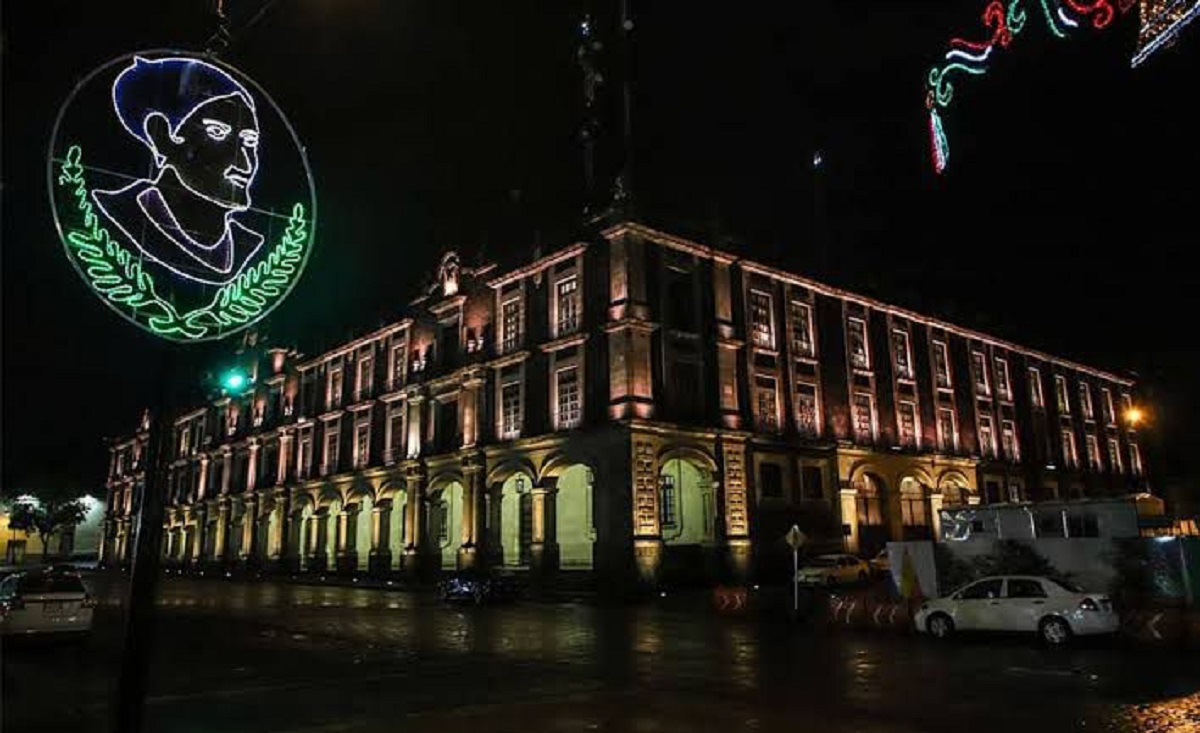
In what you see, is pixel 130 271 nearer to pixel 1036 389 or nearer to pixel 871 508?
pixel 871 508

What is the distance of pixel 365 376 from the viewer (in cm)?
5091

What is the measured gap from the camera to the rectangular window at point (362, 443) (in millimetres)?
49156

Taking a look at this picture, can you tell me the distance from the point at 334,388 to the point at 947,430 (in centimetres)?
3726

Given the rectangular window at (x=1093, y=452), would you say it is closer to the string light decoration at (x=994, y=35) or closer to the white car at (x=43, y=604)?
the string light decoration at (x=994, y=35)

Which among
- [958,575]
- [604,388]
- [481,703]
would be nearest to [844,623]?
[958,575]

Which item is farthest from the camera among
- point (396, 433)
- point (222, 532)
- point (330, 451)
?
point (222, 532)

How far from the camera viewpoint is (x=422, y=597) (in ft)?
110

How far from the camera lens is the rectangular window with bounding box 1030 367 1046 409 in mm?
52812

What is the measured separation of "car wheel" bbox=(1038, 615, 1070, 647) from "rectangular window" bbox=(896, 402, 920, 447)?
1087 inches

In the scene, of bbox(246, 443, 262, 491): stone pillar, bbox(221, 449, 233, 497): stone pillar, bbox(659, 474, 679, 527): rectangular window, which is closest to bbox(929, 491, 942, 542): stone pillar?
bbox(659, 474, 679, 527): rectangular window

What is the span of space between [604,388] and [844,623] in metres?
15.2

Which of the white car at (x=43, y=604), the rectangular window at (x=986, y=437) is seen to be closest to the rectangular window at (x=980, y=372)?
the rectangular window at (x=986, y=437)

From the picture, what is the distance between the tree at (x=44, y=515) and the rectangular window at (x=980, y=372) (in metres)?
84.7

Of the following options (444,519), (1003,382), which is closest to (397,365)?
(444,519)
